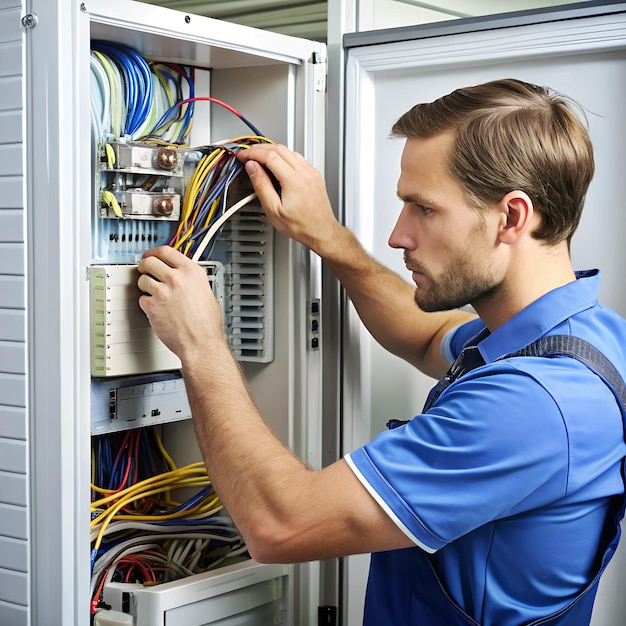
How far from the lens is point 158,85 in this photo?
70.7 inches

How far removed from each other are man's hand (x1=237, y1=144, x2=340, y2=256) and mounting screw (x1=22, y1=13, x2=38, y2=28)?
44 cm

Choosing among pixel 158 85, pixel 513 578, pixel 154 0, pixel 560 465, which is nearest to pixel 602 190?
pixel 560 465

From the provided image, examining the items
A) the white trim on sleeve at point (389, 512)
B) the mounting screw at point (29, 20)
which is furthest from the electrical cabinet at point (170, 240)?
the white trim on sleeve at point (389, 512)

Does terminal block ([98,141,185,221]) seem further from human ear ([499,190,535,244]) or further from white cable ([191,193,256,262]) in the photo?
human ear ([499,190,535,244])

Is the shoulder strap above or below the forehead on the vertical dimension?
below

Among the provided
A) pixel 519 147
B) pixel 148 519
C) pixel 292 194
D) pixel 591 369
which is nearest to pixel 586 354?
pixel 591 369

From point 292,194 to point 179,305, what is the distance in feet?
1.10

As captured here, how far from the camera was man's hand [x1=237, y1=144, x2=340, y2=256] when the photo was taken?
5.52 feet

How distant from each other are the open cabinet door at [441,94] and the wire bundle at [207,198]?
10.3 inches

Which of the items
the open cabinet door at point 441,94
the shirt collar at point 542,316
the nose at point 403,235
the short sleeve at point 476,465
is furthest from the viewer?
the open cabinet door at point 441,94

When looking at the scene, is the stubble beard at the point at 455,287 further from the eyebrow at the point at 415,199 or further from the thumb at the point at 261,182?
the thumb at the point at 261,182

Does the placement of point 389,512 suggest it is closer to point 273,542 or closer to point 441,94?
point 273,542

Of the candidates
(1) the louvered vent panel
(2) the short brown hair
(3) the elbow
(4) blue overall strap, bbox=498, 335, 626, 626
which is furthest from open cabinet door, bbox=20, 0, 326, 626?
(4) blue overall strap, bbox=498, 335, 626, 626

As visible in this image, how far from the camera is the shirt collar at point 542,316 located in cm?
135
